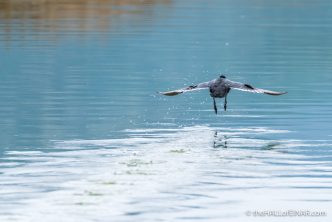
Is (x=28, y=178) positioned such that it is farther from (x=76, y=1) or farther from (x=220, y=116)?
(x=76, y=1)

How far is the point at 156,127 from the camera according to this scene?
3656 cm

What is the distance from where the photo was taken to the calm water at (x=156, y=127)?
82.4ft

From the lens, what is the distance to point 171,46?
6994 centimetres

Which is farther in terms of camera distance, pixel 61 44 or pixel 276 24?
pixel 276 24

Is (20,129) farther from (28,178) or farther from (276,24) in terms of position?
(276,24)

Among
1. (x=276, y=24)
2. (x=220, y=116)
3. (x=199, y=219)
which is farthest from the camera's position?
(x=276, y=24)

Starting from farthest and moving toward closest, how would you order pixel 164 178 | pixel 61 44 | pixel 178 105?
1. pixel 61 44
2. pixel 178 105
3. pixel 164 178

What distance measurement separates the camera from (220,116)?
40000 millimetres

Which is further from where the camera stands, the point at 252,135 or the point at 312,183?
the point at 252,135

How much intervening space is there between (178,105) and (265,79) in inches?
383

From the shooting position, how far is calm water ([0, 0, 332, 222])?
82.4 feet

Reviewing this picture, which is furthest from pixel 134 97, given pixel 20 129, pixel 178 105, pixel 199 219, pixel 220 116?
pixel 199 219

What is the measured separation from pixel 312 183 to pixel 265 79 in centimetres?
2639

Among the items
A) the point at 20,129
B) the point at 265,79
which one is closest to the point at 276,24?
the point at 265,79
